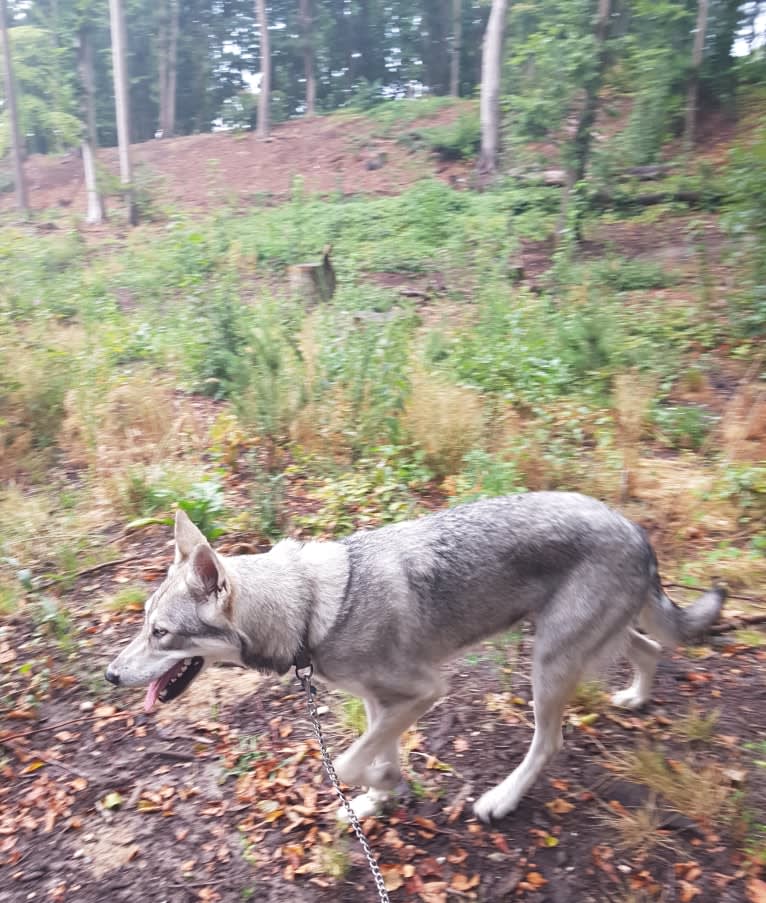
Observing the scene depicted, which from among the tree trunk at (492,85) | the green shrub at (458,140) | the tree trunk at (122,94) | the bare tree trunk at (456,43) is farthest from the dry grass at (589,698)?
the bare tree trunk at (456,43)

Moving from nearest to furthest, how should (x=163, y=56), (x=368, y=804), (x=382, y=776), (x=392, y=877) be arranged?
(x=392, y=877), (x=382, y=776), (x=368, y=804), (x=163, y=56)

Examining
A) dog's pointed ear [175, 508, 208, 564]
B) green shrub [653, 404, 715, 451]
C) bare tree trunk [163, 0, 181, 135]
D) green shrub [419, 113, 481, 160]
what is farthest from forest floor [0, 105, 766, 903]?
bare tree trunk [163, 0, 181, 135]

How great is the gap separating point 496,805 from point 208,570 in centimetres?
181

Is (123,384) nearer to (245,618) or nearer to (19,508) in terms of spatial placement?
(19,508)

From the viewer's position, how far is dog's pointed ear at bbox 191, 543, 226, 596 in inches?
116

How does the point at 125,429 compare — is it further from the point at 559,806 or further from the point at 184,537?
the point at 559,806

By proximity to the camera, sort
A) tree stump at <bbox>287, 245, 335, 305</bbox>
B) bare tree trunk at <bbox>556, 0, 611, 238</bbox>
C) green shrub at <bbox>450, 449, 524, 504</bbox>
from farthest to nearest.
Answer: bare tree trunk at <bbox>556, 0, 611, 238</bbox> < tree stump at <bbox>287, 245, 335, 305</bbox> < green shrub at <bbox>450, 449, 524, 504</bbox>

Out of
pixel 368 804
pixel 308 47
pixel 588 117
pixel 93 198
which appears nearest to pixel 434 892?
pixel 368 804

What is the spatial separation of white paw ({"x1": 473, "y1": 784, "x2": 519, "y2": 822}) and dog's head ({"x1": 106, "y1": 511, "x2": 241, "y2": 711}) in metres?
1.40

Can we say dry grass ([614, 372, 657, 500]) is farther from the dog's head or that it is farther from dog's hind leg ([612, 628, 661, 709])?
the dog's head

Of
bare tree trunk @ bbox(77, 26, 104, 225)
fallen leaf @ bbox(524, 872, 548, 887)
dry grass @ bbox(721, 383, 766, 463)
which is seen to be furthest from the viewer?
bare tree trunk @ bbox(77, 26, 104, 225)

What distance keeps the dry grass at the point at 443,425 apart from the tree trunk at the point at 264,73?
3448cm

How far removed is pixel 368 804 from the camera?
11.5 ft

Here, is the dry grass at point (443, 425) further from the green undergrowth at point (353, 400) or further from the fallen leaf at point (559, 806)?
the fallen leaf at point (559, 806)
